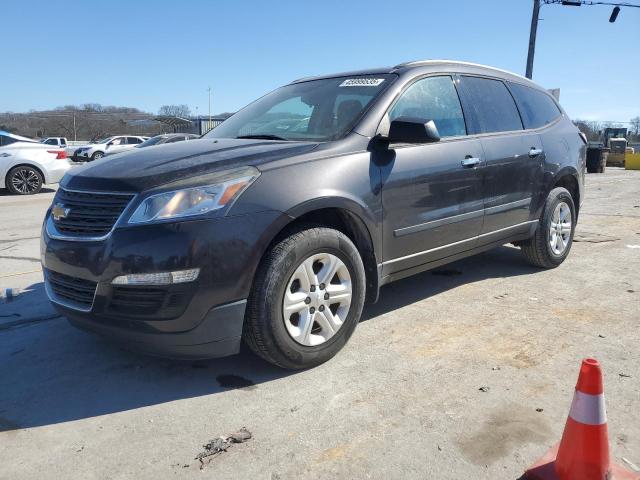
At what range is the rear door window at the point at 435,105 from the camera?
3703mm

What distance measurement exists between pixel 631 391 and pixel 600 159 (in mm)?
23369

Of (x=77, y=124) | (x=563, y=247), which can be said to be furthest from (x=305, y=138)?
(x=77, y=124)

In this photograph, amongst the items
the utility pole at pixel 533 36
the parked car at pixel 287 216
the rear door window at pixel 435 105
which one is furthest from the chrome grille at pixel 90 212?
the utility pole at pixel 533 36

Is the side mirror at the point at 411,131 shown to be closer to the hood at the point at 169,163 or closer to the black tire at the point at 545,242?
the hood at the point at 169,163

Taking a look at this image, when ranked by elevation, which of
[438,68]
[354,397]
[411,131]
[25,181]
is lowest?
[354,397]

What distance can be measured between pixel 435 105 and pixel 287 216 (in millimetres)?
1738

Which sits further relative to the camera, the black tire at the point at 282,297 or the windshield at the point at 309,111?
the windshield at the point at 309,111

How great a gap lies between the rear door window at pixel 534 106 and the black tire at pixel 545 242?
683mm

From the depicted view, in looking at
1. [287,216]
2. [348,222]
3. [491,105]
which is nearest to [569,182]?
[491,105]

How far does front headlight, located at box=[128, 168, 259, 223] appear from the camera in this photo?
2625mm

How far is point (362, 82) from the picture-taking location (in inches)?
151

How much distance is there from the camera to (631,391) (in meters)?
2.79

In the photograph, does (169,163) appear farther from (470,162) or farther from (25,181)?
(25,181)

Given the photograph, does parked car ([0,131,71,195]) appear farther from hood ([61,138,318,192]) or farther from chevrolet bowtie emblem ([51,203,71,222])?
chevrolet bowtie emblem ([51,203,71,222])
